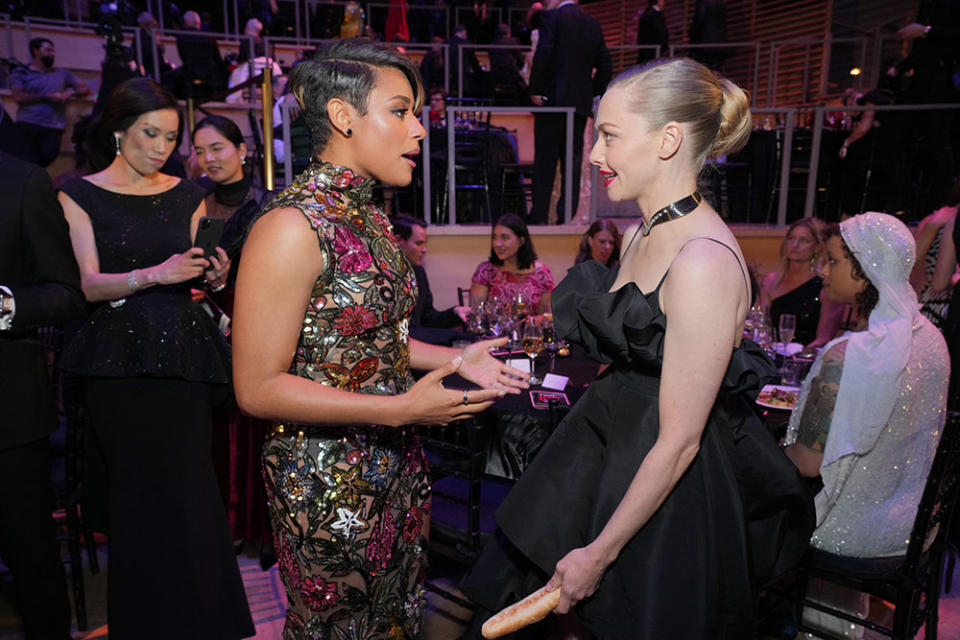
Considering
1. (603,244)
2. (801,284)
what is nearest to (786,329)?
(801,284)

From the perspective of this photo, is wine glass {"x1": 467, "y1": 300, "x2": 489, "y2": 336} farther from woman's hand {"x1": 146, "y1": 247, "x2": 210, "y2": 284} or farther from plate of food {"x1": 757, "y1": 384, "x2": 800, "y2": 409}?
woman's hand {"x1": 146, "y1": 247, "x2": 210, "y2": 284}

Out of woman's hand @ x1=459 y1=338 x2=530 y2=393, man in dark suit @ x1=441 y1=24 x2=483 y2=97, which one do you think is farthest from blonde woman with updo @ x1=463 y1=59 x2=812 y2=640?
man in dark suit @ x1=441 y1=24 x2=483 y2=97

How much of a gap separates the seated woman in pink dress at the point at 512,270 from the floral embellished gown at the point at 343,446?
321cm

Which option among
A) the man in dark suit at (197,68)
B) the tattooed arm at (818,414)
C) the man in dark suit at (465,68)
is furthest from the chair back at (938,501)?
the man in dark suit at (197,68)

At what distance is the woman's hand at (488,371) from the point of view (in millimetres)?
1485

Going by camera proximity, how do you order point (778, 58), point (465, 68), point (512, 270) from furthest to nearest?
point (778, 58) < point (465, 68) < point (512, 270)

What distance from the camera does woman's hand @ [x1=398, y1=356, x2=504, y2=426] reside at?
4.29 ft

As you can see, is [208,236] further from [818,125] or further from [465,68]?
[465,68]

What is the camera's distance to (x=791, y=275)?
178 inches

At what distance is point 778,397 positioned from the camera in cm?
284

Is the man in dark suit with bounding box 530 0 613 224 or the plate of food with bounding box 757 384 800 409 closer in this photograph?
the plate of food with bounding box 757 384 800 409

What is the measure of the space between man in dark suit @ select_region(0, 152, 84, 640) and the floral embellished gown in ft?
3.08

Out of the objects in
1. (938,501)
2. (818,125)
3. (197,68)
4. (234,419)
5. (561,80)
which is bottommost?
(234,419)

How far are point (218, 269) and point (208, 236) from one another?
0.13m
